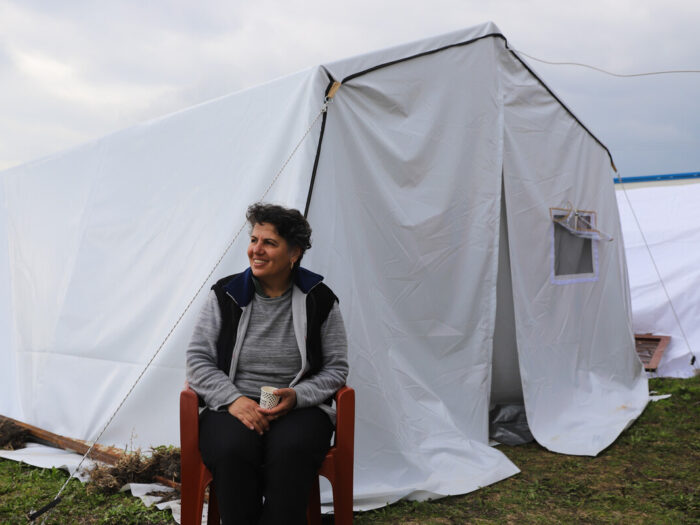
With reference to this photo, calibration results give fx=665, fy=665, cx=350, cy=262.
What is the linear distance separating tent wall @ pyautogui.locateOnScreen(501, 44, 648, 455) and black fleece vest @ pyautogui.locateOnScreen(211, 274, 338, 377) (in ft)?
5.83

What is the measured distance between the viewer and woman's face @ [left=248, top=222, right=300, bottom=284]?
2117 mm

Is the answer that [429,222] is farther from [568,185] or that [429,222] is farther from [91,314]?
[91,314]

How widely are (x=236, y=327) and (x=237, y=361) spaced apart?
11cm

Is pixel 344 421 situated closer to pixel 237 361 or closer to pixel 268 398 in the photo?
pixel 268 398

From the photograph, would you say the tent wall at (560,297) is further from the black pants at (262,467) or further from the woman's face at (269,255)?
the black pants at (262,467)

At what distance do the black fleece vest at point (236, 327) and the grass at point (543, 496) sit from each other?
0.70m

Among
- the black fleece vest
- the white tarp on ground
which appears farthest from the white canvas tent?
the white tarp on ground

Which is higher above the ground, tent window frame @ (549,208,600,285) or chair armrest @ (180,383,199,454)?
tent window frame @ (549,208,600,285)

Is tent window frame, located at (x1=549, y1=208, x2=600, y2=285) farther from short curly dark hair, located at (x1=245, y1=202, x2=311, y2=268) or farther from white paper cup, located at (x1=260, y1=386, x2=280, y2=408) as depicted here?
white paper cup, located at (x1=260, y1=386, x2=280, y2=408)

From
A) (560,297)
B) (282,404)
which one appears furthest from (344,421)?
(560,297)

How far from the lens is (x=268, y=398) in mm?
1938

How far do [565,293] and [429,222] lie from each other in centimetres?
129

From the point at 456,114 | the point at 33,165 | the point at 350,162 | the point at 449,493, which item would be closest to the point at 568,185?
the point at 456,114

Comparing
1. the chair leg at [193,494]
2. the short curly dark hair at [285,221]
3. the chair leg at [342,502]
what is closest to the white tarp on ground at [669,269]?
the chair leg at [342,502]
